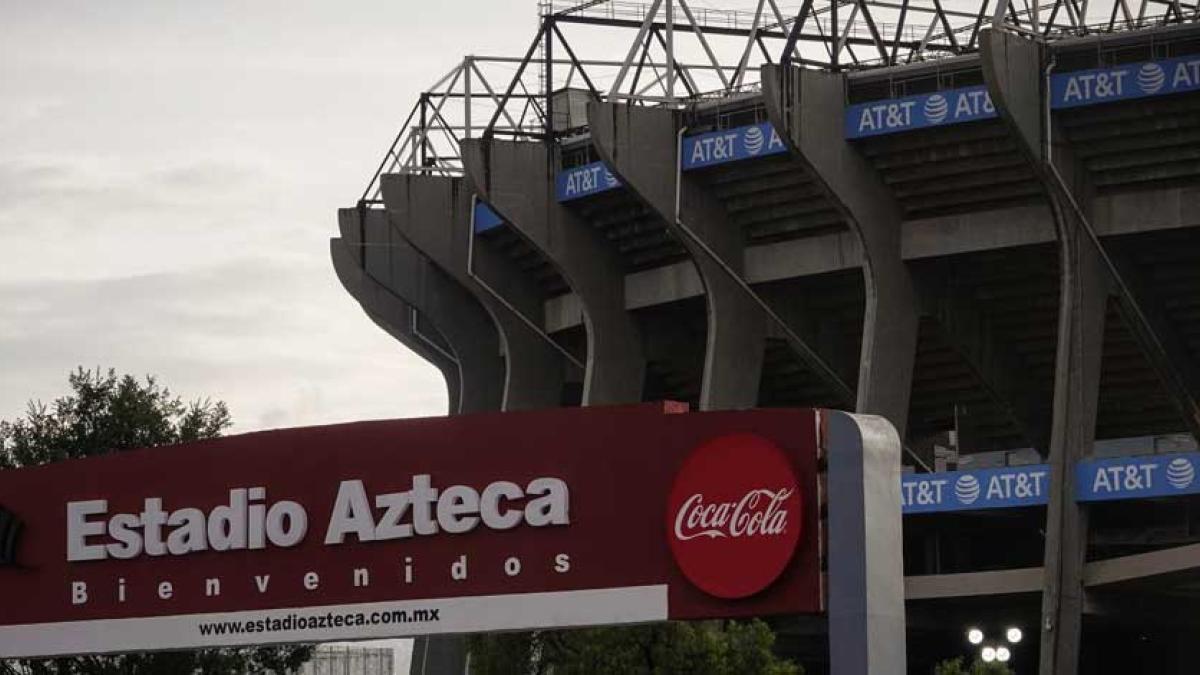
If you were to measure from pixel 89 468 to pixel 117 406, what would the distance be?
82.5 ft

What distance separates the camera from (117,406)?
211ft

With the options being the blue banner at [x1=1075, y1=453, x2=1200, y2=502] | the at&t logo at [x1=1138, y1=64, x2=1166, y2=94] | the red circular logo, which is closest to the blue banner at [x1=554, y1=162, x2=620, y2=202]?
the at&t logo at [x1=1138, y1=64, x2=1166, y2=94]

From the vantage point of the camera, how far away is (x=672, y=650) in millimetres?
50219

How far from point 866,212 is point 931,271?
418 centimetres

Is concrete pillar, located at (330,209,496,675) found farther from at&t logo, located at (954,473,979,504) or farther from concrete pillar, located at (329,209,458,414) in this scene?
at&t logo, located at (954,473,979,504)

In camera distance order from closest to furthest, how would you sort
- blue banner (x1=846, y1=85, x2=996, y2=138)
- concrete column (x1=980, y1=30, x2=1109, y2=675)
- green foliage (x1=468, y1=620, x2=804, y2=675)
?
1. green foliage (x1=468, y1=620, x2=804, y2=675)
2. concrete column (x1=980, y1=30, x2=1109, y2=675)
3. blue banner (x1=846, y1=85, x2=996, y2=138)

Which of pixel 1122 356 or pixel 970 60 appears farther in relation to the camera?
pixel 1122 356

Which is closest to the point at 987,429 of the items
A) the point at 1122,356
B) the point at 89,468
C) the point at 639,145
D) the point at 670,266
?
the point at 1122,356

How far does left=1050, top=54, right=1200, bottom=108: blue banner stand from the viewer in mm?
70562

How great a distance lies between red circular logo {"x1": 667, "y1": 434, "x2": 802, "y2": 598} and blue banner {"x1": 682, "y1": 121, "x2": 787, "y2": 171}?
140 feet

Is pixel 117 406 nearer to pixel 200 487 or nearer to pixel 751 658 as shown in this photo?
pixel 751 658

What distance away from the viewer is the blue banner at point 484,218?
90.7 m

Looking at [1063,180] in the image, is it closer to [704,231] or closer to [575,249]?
[704,231]

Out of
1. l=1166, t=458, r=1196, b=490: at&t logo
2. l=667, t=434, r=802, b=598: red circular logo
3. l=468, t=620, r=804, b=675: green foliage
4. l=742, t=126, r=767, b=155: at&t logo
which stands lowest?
l=667, t=434, r=802, b=598: red circular logo
